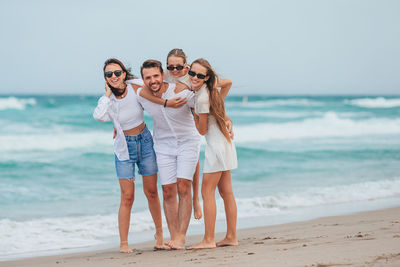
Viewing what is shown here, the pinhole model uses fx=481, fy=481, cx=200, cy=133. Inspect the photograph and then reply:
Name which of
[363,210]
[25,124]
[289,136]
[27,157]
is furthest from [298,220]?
[25,124]

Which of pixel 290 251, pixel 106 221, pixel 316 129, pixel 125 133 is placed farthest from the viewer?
pixel 316 129

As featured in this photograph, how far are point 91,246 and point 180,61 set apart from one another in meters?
2.46

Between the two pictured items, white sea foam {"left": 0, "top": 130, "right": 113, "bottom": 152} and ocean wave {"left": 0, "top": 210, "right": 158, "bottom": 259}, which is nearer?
ocean wave {"left": 0, "top": 210, "right": 158, "bottom": 259}

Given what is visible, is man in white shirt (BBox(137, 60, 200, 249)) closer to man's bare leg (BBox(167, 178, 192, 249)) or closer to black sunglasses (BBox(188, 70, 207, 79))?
man's bare leg (BBox(167, 178, 192, 249))

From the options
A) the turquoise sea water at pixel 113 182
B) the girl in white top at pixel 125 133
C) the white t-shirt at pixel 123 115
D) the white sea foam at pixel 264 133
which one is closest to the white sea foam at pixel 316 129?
the white sea foam at pixel 264 133

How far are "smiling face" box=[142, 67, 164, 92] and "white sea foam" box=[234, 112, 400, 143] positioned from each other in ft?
45.9

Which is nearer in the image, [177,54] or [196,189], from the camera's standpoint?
[177,54]

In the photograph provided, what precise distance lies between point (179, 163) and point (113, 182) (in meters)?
5.47

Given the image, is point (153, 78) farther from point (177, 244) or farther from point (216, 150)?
point (177, 244)

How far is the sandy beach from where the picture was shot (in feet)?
10.8

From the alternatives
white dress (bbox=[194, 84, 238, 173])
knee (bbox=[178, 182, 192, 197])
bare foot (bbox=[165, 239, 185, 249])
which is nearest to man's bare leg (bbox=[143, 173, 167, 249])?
bare foot (bbox=[165, 239, 185, 249])

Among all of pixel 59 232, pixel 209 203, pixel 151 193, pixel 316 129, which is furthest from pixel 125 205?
pixel 316 129

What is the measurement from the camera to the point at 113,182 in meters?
9.54

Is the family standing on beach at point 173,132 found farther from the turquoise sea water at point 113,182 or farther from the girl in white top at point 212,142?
the turquoise sea water at point 113,182
